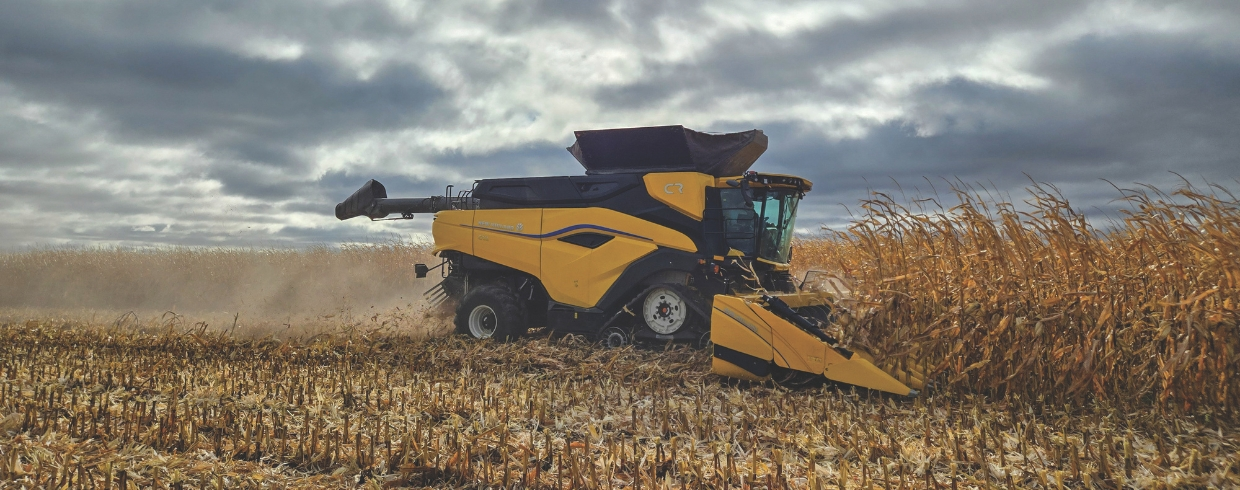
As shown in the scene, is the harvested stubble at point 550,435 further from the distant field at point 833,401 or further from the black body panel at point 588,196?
the black body panel at point 588,196

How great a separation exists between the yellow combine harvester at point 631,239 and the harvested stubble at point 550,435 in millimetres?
1822

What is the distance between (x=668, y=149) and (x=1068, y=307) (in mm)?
4713

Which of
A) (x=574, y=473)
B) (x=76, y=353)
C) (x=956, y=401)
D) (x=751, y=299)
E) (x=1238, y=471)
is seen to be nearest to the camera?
(x=574, y=473)

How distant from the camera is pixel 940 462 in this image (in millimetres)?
4047

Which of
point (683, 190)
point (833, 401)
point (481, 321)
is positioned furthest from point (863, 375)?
point (481, 321)

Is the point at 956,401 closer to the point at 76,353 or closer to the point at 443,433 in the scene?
the point at 443,433

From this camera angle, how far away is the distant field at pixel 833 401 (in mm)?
3938

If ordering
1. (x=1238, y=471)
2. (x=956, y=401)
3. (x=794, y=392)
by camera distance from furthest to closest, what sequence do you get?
(x=794, y=392)
(x=956, y=401)
(x=1238, y=471)

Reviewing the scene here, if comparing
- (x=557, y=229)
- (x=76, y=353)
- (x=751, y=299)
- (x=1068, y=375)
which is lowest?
(x=76, y=353)

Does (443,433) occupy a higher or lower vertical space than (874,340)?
lower

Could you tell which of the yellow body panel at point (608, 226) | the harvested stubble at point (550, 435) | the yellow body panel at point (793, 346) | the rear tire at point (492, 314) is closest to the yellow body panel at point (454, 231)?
the rear tire at point (492, 314)

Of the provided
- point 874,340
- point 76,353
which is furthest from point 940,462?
point 76,353

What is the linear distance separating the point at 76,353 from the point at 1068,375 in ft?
31.2

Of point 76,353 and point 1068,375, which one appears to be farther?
point 76,353
